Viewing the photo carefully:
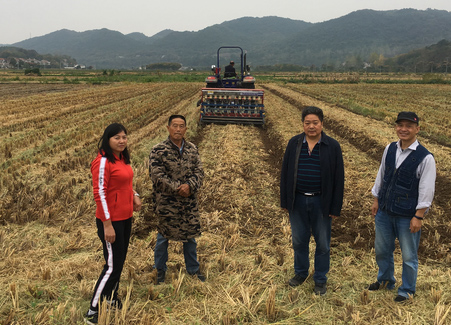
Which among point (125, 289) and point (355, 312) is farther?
point (125, 289)

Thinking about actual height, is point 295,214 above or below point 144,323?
above

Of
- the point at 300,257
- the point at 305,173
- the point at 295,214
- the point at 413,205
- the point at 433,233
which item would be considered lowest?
the point at 433,233

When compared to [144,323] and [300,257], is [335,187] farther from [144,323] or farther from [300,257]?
[144,323]

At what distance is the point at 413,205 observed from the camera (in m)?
3.19

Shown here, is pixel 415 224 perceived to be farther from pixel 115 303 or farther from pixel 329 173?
pixel 115 303

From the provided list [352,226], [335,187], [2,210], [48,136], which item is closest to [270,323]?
[335,187]

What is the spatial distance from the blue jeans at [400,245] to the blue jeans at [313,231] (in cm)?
54

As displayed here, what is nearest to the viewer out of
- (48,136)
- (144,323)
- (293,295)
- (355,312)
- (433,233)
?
(144,323)

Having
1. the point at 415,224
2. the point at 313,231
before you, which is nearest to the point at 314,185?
the point at 313,231

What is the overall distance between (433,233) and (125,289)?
185 inches

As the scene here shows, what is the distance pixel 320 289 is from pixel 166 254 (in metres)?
1.76

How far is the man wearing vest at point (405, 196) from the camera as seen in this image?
3117mm

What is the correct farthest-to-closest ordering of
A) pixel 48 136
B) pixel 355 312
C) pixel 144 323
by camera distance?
pixel 48 136 < pixel 355 312 < pixel 144 323

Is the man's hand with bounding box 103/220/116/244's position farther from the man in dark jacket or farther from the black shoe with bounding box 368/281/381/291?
the black shoe with bounding box 368/281/381/291
